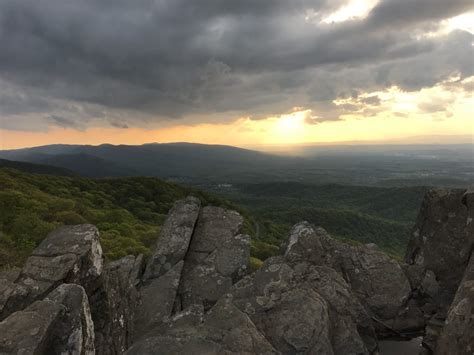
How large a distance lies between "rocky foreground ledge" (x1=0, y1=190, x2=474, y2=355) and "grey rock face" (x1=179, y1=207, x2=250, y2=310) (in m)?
0.08

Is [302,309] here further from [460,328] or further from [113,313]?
[113,313]

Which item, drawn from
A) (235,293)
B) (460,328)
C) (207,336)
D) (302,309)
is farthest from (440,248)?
(207,336)

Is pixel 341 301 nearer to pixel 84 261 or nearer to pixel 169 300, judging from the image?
pixel 169 300

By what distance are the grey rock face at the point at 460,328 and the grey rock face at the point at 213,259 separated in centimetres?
1225

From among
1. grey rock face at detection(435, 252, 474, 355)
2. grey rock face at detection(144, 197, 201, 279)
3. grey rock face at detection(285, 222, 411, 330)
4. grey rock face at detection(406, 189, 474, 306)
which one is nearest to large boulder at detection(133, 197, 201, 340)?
grey rock face at detection(144, 197, 201, 279)

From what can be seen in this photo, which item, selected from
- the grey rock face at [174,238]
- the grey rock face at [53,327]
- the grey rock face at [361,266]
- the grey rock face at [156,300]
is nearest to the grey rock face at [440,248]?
the grey rock face at [361,266]

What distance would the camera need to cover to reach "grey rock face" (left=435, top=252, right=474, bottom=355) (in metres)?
13.0

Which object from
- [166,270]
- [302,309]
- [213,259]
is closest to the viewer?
[302,309]

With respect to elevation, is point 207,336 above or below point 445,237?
above

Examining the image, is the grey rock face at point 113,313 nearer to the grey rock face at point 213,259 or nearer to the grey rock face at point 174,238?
the grey rock face at point 213,259

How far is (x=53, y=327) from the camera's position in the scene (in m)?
11.3

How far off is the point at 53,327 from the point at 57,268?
4.48m

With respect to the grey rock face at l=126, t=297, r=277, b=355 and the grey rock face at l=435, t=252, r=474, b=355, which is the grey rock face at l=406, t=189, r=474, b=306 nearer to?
the grey rock face at l=435, t=252, r=474, b=355

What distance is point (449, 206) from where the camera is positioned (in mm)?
24594
